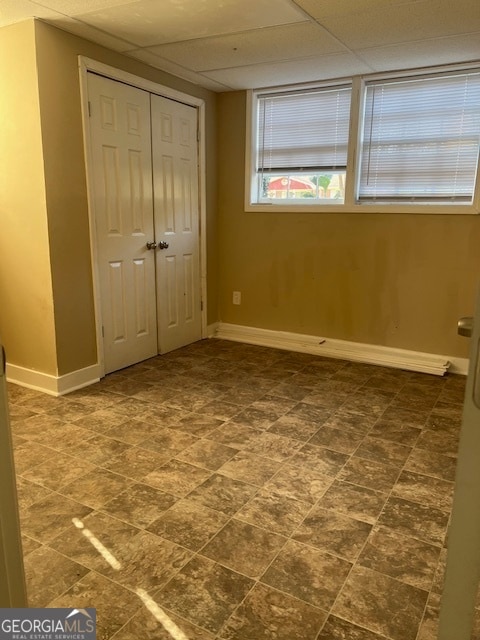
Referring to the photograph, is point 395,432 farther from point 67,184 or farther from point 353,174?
point 67,184

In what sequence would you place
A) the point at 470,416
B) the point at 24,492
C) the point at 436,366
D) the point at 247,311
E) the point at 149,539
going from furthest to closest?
the point at 247,311
the point at 436,366
the point at 24,492
the point at 149,539
the point at 470,416

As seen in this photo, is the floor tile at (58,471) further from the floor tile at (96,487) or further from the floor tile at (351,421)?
the floor tile at (351,421)

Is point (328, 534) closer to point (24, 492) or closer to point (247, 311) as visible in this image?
point (24, 492)

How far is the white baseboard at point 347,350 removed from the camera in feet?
12.3

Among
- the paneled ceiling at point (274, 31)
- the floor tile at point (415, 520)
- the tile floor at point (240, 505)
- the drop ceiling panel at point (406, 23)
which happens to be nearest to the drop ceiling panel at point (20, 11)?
the paneled ceiling at point (274, 31)

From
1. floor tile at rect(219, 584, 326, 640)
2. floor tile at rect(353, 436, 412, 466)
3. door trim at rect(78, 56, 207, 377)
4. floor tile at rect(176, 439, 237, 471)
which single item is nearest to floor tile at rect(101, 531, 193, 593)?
floor tile at rect(219, 584, 326, 640)

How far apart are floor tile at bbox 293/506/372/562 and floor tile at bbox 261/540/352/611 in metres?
0.04

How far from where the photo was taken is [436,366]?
146 inches

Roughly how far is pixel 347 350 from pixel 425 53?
2309 millimetres

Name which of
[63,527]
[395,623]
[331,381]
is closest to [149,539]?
[63,527]

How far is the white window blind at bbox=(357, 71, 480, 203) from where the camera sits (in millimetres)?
3488

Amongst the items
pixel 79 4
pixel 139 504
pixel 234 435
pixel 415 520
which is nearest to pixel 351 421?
pixel 234 435

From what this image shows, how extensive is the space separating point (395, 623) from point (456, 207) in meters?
2.99

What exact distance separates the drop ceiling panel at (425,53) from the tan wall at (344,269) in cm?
110
